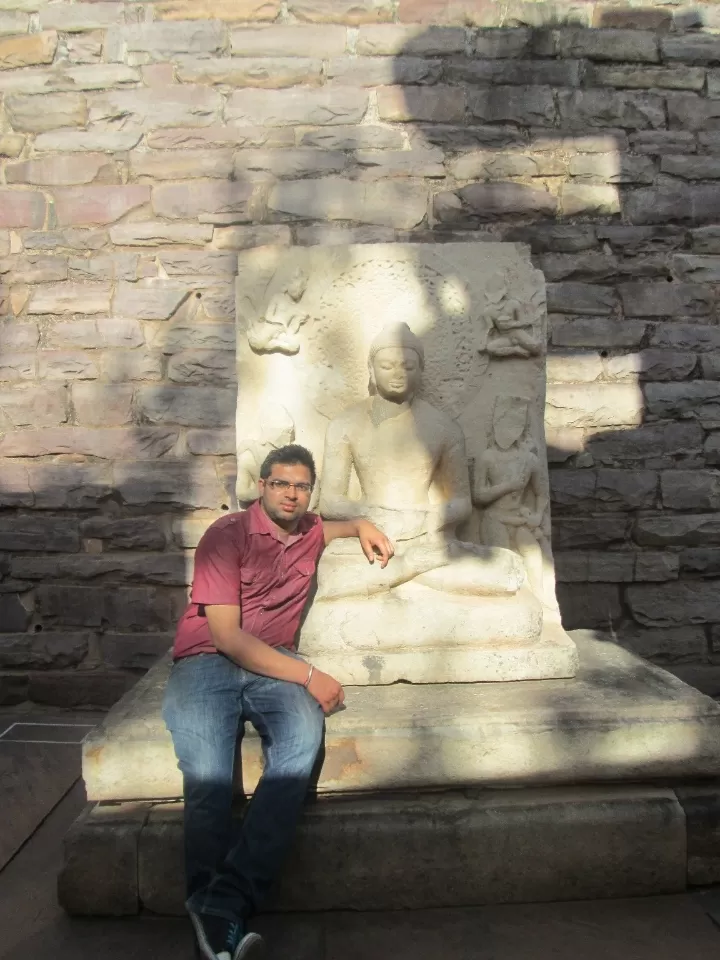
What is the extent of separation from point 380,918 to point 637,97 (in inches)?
158

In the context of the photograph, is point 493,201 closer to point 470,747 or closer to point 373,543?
point 373,543

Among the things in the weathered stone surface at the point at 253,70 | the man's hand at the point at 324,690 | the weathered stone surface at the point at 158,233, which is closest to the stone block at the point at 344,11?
the weathered stone surface at the point at 253,70

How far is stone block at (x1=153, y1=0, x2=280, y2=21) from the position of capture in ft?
13.4

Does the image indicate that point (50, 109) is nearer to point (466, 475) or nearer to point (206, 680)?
point (466, 475)

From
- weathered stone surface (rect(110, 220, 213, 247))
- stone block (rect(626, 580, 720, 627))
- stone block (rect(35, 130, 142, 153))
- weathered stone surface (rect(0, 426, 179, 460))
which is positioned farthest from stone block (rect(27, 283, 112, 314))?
stone block (rect(626, 580, 720, 627))

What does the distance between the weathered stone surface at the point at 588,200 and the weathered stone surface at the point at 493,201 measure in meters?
0.07

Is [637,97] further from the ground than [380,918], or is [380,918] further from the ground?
[637,97]

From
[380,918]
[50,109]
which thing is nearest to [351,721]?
[380,918]

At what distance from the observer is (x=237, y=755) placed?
7.10 feet

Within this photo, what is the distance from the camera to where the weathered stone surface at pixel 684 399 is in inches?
161

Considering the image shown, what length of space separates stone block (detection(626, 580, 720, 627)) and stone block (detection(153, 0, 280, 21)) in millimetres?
3501

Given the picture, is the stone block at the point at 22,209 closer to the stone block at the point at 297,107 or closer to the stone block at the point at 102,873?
the stone block at the point at 297,107

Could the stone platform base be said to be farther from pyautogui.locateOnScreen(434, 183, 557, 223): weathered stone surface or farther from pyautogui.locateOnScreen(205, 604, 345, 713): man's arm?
pyautogui.locateOnScreen(434, 183, 557, 223): weathered stone surface

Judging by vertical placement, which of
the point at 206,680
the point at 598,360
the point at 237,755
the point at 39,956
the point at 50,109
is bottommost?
the point at 39,956
